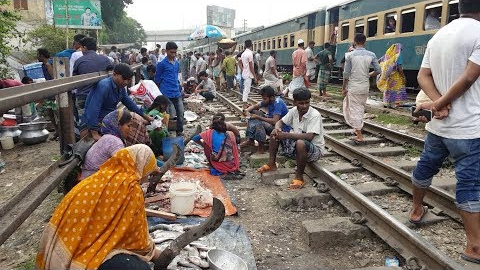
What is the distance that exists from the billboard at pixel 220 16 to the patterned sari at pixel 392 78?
2533 inches

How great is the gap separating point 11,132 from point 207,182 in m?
5.16

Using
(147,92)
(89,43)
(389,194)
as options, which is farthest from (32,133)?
(389,194)

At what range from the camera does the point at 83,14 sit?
2284 centimetres

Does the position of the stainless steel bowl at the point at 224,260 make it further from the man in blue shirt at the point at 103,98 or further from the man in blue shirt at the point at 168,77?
the man in blue shirt at the point at 168,77

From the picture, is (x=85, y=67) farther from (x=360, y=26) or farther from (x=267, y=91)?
(x=360, y=26)

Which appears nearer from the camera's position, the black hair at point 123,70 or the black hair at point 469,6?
the black hair at point 469,6

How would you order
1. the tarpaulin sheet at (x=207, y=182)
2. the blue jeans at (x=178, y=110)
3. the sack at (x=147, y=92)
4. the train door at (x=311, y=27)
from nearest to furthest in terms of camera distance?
the tarpaulin sheet at (x=207, y=182) < the sack at (x=147, y=92) < the blue jeans at (x=178, y=110) < the train door at (x=311, y=27)

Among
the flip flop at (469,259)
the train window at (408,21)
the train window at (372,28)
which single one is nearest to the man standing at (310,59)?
the train window at (372,28)

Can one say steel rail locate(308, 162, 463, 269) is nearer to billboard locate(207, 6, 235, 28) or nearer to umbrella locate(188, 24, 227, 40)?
umbrella locate(188, 24, 227, 40)

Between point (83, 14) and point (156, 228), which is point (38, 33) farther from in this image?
point (156, 228)

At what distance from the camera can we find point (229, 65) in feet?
48.9

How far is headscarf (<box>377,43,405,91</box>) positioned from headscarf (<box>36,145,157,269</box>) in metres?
8.26

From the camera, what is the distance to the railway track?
3.04 metres

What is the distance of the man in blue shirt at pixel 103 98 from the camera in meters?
4.51
